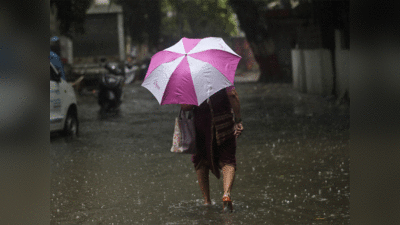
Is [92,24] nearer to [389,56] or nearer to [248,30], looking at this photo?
[248,30]

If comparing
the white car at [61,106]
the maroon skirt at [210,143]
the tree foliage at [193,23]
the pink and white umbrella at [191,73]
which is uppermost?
the pink and white umbrella at [191,73]

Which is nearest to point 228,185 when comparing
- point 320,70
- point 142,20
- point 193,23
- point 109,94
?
point 109,94

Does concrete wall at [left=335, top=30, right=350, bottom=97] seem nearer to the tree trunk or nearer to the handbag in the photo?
the handbag

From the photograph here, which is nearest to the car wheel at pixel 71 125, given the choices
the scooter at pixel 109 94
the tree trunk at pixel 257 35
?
the scooter at pixel 109 94

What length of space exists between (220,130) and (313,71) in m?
15.1

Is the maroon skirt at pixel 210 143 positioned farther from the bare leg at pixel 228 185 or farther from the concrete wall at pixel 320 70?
the concrete wall at pixel 320 70

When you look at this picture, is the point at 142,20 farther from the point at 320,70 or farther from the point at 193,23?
the point at 320,70

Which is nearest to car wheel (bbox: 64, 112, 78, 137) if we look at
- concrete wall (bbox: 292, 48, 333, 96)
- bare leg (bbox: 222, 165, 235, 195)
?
bare leg (bbox: 222, 165, 235, 195)

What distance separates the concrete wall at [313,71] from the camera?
1867 centimetres

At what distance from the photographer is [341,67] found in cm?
1683

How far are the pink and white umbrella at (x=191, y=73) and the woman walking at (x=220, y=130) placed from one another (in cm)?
33

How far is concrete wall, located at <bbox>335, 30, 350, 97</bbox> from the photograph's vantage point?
53.2 feet

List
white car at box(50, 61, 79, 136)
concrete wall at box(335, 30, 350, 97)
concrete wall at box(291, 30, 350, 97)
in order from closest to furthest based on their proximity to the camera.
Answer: white car at box(50, 61, 79, 136) < concrete wall at box(335, 30, 350, 97) < concrete wall at box(291, 30, 350, 97)

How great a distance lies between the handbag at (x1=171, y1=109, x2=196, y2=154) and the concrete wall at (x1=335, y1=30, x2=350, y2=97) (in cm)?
1107
